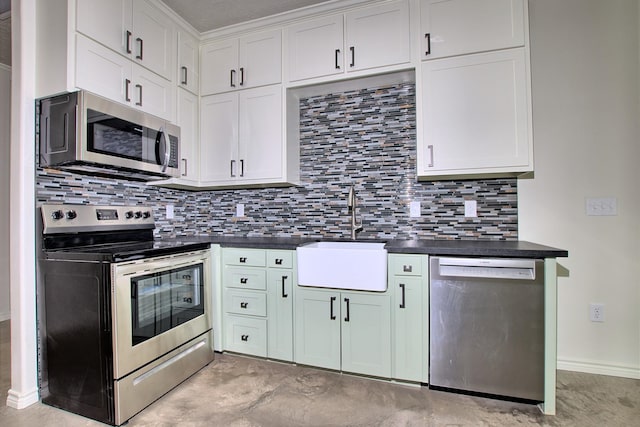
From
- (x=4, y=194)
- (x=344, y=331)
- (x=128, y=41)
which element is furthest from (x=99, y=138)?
(x=4, y=194)

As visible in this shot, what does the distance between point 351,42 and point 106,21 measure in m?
1.56

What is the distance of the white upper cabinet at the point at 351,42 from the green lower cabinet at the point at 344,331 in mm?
1591

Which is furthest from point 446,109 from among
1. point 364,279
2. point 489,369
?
point 489,369

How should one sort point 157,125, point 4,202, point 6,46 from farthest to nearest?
1. point 4,202
2. point 6,46
3. point 157,125

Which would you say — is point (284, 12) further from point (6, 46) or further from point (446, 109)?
point (6, 46)

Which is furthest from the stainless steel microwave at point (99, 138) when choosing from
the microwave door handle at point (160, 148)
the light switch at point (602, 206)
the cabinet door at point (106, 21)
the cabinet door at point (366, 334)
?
the light switch at point (602, 206)

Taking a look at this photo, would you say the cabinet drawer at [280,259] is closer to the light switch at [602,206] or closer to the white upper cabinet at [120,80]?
the white upper cabinet at [120,80]

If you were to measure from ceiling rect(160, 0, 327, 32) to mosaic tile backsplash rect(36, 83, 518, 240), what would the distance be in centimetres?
70

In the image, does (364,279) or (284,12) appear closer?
(364,279)

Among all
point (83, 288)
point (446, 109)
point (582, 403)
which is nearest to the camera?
point (83, 288)

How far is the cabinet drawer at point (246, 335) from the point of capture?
2275 mm

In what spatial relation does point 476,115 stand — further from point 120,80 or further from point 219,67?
point 120,80

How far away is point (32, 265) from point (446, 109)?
2.64 m

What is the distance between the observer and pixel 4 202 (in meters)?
3.22
